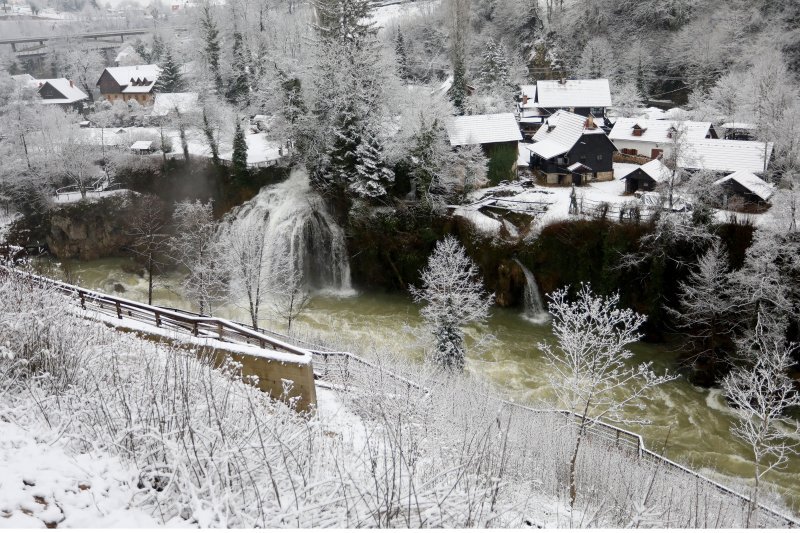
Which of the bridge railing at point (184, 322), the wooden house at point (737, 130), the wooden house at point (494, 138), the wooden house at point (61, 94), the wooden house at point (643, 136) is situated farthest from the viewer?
the wooden house at point (61, 94)

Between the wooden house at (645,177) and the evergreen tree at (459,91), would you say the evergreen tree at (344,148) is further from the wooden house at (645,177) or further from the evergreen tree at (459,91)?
the evergreen tree at (459,91)

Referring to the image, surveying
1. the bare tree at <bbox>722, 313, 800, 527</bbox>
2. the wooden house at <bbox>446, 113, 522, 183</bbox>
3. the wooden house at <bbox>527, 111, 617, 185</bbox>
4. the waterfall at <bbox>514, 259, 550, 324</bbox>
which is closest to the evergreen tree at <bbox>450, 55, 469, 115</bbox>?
the wooden house at <bbox>446, 113, 522, 183</bbox>

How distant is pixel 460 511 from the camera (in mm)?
6328

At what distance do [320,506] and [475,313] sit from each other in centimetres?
1746

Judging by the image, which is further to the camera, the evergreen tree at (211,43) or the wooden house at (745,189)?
the evergreen tree at (211,43)

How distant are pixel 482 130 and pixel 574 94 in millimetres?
19623

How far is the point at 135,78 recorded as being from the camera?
204ft

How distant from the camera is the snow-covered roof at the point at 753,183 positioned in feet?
95.8

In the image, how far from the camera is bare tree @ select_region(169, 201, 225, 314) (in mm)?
25516

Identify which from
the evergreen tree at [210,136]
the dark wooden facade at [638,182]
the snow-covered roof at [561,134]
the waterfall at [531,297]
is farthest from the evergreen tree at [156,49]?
the dark wooden facade at [638,182]

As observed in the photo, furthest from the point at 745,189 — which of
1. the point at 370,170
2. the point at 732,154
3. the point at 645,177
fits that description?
the point at 370,170

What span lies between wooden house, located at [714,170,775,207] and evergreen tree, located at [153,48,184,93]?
48.3 metres

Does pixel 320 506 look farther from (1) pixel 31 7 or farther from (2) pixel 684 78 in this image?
(1) pixel 31 7

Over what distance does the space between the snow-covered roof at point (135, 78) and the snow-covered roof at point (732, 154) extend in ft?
187
